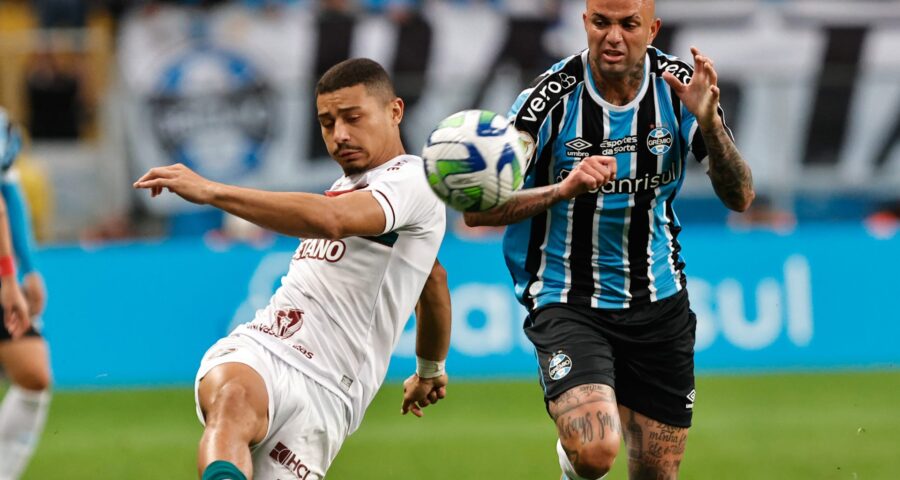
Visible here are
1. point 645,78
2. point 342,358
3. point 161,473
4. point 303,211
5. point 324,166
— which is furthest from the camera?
point 324,166

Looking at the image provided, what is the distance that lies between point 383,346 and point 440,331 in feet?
1.59

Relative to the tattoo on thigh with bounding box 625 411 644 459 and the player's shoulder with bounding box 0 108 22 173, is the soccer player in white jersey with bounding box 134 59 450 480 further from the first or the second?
the player's shoulder with bounding box 0 108 22 173

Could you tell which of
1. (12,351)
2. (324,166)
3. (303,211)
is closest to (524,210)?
(303,211)

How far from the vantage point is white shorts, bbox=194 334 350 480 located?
5.35 m

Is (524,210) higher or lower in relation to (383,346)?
higher

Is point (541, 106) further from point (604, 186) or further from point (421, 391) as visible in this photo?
point (421, 391)

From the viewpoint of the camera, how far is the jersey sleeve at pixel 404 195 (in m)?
5.41

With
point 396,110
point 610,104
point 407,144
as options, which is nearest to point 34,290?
point 396,110

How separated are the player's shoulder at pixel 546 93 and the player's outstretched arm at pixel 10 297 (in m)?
3.75

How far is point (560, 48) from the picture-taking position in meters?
16.2

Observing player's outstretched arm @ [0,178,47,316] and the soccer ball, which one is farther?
player's outstretched arm @ [0,178,47,316]

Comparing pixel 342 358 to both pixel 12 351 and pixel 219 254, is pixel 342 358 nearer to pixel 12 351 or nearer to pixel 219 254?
pixel 12 351

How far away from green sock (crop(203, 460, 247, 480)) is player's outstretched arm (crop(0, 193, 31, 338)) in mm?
3923

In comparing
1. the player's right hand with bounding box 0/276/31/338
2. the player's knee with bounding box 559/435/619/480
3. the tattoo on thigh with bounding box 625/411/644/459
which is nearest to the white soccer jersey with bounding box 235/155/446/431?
the player's knee with bounding box 559/435/619/480
